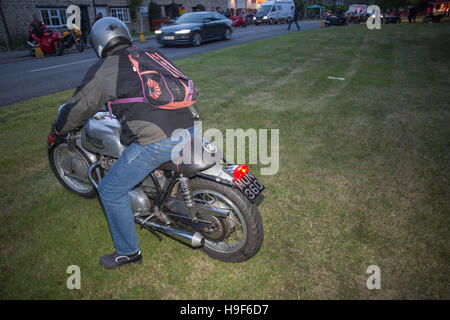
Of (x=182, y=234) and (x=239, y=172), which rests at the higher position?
(x=239, y=172)

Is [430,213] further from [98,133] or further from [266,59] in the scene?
[266,59]

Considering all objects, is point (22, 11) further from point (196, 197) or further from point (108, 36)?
point (196, 197)

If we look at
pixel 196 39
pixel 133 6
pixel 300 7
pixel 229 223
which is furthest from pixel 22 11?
pixel 300 7

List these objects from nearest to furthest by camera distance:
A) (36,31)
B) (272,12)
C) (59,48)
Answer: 1. (59,48)
2. (36,31)
3. (272,12)

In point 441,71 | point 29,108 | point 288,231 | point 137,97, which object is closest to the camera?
point 137,97

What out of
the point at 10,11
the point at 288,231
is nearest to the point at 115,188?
the point at 288,231

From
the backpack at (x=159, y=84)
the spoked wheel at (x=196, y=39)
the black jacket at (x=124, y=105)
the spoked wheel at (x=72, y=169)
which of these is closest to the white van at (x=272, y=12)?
the spoked wheel at (x=196, y=39)

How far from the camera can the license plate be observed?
2441 millimetres

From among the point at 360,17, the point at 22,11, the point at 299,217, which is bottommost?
the point at 299,217

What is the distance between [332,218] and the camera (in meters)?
3.33

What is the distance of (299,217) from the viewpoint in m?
3.37

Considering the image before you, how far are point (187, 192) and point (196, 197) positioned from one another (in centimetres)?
19

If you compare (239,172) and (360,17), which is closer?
(239,172)

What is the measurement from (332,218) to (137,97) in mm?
2521
